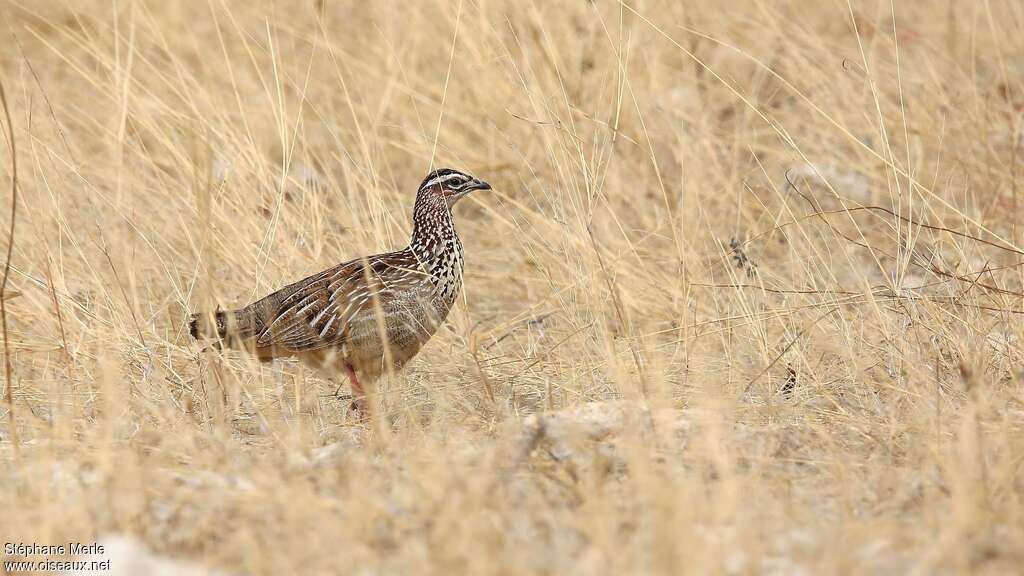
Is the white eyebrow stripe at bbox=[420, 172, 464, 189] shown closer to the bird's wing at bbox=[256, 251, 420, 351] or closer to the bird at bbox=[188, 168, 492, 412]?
the bird at bbox=[188, 168, 492, 412]

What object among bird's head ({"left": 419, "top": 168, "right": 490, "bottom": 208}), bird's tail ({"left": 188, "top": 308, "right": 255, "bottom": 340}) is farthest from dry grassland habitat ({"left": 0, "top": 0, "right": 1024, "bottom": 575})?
bird's head ({"left": 419, "top": 168, "right": 490, "bottom": 208})

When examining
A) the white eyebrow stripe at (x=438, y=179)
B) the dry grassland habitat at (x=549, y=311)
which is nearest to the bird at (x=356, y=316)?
the dry grassland habitat at (x=549, y=311)

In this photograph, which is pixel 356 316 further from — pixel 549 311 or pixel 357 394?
pixel 549 311

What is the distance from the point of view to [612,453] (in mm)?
3754

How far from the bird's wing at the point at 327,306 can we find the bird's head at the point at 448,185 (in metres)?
0.45

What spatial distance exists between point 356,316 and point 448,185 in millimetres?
787

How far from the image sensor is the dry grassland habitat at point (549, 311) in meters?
3.14

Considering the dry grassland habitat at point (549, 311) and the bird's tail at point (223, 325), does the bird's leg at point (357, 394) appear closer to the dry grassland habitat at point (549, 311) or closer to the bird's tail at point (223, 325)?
the dry grassland habitat at point (549, 311)

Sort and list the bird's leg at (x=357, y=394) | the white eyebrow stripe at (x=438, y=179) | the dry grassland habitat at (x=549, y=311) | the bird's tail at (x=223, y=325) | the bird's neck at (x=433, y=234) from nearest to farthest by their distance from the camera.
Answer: the dry grassland habitat at (x=549, y=311) < the bird's tail at (x=223, y=325) < the bird's leg at (x=357, y=394) < the bird's neck at (x=433, y=234) < the white eyebrow stripe at (x=438, y=179)

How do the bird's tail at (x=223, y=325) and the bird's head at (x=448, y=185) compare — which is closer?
the bird's tail at (x=223, y=325)

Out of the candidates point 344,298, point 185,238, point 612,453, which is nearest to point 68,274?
point 185,238

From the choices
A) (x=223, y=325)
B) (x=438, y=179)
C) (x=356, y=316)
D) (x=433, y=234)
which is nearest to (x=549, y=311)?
(x=433, y=234)

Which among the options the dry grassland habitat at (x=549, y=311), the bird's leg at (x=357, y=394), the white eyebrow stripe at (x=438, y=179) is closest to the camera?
the dry grassland habitat at (x=549, y=311)

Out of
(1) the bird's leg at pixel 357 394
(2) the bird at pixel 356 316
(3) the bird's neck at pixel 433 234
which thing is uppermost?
(3) the bird's neck at pixel 433 234
